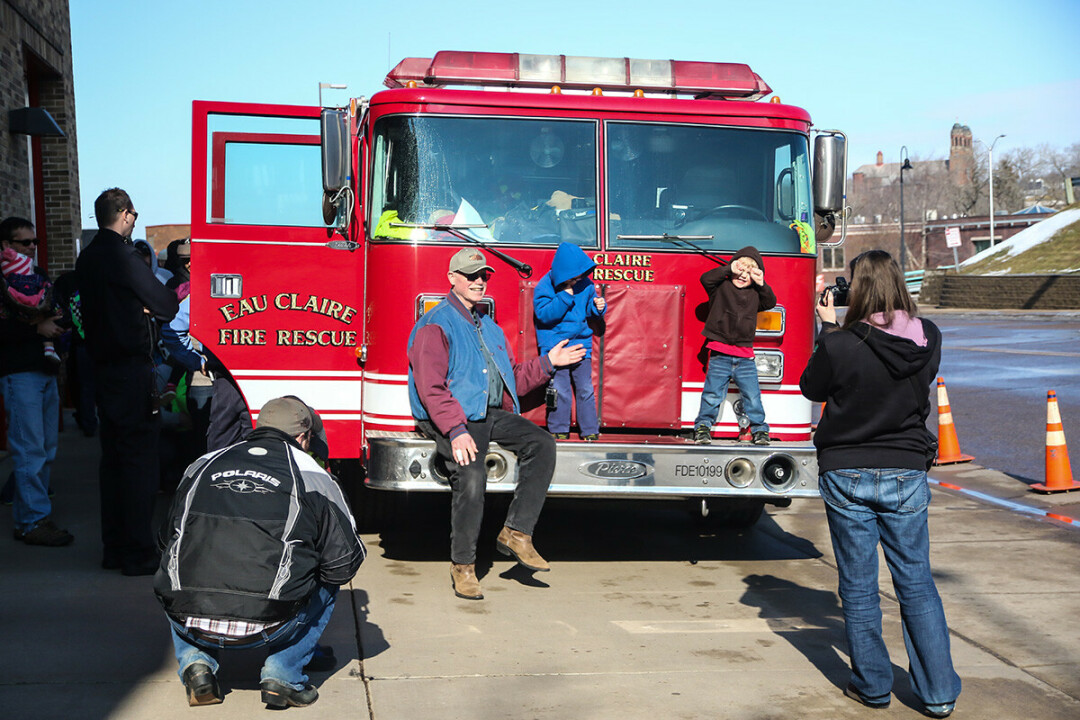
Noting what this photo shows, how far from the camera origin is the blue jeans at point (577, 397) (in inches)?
260

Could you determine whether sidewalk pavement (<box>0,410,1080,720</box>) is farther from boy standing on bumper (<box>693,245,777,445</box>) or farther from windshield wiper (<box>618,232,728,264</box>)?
windshield wiper (<box>618,232,728,264</box>)

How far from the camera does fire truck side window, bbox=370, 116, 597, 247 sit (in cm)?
657

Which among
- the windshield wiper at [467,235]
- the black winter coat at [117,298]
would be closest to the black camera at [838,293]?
the windshield wiper at [467,235]

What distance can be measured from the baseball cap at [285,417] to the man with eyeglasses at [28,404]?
3013mm

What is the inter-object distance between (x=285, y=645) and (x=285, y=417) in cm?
91

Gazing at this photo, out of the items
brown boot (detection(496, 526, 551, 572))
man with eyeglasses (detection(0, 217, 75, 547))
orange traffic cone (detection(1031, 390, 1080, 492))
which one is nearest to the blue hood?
brown boot (detection(496, 526, 551, 572))

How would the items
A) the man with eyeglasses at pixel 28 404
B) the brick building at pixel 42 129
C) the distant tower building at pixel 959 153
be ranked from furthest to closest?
the distant tower building at pixel 959 153 < the brick building at pixel 42 129 < the man with eyeglasses at pixel 28 404

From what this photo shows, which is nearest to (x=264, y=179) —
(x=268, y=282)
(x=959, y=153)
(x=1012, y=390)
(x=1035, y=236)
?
(x=268, y=282)

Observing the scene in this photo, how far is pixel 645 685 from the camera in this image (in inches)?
190

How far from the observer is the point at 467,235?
657cm

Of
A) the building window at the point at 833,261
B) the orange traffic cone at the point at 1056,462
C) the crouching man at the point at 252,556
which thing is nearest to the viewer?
the crouching man at the point at 252,556

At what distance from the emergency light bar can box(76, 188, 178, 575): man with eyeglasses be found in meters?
1.99

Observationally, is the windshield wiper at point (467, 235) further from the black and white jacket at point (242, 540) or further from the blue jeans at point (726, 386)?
the black and white jacket at point (242, 540)

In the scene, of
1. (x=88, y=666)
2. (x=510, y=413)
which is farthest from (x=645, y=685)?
(x=88, y=666)
